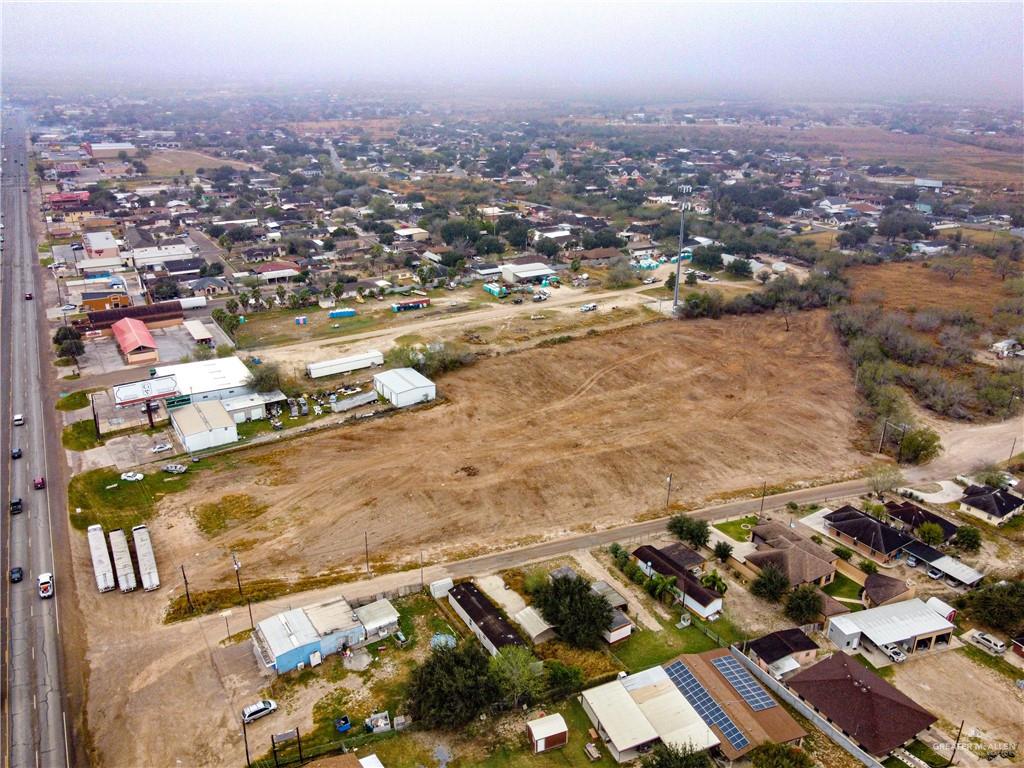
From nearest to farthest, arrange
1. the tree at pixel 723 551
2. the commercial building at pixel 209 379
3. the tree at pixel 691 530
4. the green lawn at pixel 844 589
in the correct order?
the green lawn at pixel 844 589 < the tree at pixel 723 551 < the tree at pixel 691 530 < the commercial building at pixel 209 379

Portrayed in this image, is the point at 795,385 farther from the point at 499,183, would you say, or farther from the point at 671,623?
the point at 499,183

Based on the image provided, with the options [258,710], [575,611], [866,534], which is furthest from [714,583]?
[258,710]

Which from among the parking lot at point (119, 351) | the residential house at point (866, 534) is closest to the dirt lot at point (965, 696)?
the residential house at point (866, 534)

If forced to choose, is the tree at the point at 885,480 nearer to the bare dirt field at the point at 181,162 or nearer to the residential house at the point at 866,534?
the residential house at the point at 866,534

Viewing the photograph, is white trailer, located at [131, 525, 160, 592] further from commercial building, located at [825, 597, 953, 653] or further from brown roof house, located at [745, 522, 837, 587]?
commercial building, located at [825, 597, 953, 653]

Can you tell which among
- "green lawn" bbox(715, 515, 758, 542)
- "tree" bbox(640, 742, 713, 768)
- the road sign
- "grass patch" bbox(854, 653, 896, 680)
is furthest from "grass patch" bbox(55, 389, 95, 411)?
"grass patch" bbox(854, 653, 896, 680)

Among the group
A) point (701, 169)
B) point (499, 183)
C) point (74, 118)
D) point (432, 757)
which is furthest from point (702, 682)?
point (74, 118)
